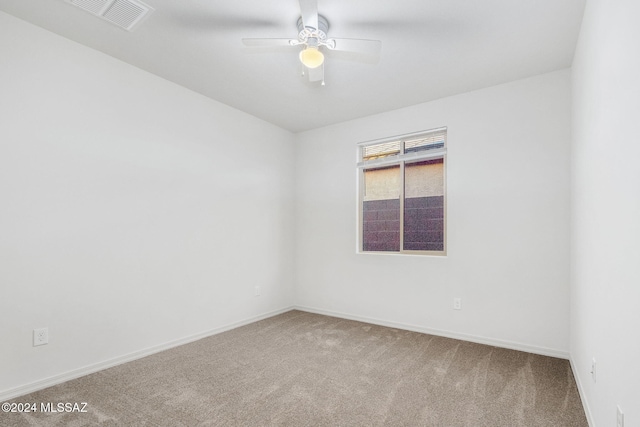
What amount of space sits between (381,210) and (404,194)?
1.27ft

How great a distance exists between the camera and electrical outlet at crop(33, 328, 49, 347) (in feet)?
7.50

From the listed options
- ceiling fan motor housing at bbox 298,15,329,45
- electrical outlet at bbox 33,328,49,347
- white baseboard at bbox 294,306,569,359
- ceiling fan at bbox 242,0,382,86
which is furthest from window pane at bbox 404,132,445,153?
electrical outlet at bbox 33,328,49,347

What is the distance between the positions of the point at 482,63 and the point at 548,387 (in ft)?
8.67

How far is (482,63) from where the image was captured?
282 cm

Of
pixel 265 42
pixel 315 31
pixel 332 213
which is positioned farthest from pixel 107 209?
pixel 332 213

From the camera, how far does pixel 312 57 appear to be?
220 cm

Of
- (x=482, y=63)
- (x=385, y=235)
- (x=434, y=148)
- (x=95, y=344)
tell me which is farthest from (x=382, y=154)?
(x=95, y=344)

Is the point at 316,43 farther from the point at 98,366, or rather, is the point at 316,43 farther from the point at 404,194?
the point at 98,366

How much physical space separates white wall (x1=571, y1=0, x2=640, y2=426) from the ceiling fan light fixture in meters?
1.54

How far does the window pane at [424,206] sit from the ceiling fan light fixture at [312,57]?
81.6 inches

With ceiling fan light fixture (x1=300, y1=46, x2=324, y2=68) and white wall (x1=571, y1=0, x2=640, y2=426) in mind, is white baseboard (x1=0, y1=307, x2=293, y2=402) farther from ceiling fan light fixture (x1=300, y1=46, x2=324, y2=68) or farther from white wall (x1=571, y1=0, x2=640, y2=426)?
white wall (x1=571, y1=0, x2=640, y2=426)

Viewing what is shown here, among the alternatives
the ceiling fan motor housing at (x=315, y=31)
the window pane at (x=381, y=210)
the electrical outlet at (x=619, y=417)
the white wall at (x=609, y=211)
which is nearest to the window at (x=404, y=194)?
the window pane at (x=381, y=210)

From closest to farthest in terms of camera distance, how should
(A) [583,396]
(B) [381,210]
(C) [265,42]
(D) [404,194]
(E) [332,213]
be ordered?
(A) [583,396]
(C) [265,42]
(D) [404,194]
(B) [381,210]
(E) [332,213]

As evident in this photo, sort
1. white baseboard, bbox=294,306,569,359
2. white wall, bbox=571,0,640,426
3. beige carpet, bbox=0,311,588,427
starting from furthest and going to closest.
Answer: white baseboard, bbox=294,306,569,359, beige carpet, bbox=0,311,588,427, white wall, bbox=571,0,640,426
